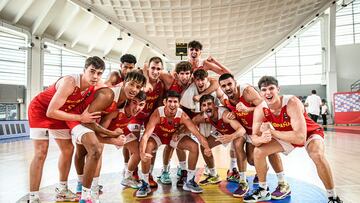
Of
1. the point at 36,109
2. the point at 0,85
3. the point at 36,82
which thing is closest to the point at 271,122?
the point at 36,109

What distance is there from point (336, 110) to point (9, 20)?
24.3 m

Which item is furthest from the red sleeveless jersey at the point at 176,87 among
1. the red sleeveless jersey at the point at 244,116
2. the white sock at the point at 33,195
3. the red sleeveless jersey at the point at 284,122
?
the white sock at the point at 33,195

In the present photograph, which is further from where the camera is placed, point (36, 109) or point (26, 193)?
point (26, 193)

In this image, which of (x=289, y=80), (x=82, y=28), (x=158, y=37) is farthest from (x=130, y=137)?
(x=289, y=80)

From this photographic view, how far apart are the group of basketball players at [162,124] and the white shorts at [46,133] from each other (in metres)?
0.01

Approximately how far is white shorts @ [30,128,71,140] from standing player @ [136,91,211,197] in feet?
4.05

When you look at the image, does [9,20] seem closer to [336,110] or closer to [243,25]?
[243,25]

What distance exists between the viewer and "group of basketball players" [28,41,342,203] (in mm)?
3793

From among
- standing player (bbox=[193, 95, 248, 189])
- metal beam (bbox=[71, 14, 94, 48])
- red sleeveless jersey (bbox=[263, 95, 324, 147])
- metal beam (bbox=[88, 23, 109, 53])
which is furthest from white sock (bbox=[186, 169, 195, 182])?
metal beam (bbox=[88, 23, 109, 53])

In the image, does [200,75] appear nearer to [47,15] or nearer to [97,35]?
[47,15]

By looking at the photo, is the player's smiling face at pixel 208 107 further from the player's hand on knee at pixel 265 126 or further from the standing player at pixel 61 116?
the standing player at pixel 61 116

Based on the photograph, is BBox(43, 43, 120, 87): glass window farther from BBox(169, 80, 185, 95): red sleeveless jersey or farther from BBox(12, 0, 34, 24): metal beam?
BBox(169, 80, 185, 95): red sleeveless jersey

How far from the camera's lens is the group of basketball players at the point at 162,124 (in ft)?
12.4

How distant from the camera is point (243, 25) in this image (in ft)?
74.7
